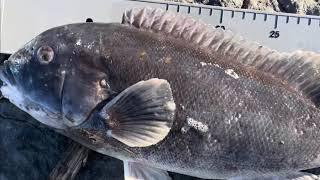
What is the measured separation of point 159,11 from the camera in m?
3.20

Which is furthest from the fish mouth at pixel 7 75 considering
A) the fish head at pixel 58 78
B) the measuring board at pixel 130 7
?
the measuring board at pixel 130 7

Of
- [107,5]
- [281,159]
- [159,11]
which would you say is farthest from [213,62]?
[107,5]

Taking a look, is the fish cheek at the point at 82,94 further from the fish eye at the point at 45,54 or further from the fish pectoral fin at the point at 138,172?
the fish pectoral fin at the point at 138,172

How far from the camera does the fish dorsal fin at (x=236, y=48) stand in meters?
3.19

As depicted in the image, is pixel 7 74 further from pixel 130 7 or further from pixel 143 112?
pixel 130 7

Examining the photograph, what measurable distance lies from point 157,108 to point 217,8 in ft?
3.39

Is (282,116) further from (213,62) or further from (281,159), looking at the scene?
(213,62)

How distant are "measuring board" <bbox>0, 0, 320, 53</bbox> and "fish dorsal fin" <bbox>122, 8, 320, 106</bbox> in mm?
487

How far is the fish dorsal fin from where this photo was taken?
319cm

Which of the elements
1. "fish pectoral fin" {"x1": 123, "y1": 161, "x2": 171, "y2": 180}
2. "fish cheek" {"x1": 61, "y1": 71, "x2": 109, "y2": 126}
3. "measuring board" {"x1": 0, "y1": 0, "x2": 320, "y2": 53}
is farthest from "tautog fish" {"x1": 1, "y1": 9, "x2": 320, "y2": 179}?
"measuring board" {"x1": 0, "y1": 0, "x2": 320, "y2": 53}

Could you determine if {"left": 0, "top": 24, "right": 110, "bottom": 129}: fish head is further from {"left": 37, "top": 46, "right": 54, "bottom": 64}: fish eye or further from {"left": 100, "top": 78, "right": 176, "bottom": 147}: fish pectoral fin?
{"left": 100, "top": 78, "right": 176, "bottom": 147}: fish pectoral fin

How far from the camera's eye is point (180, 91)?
3.13 meters

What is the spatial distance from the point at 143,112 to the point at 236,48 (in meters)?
0.62

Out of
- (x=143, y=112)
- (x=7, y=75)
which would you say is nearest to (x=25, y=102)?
(x=7, y=75)
